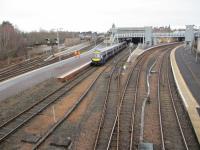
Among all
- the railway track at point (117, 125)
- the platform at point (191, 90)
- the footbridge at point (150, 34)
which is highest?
the footbridge at point (150, 34)

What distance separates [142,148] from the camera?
1109cm

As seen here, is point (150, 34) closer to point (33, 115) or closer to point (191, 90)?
point (191, 90)

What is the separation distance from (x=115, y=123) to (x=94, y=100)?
5.50 m

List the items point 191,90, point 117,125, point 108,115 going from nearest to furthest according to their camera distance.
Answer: point 117,125
point 108,115
point 191,90

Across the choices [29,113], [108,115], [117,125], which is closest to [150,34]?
[108,115]

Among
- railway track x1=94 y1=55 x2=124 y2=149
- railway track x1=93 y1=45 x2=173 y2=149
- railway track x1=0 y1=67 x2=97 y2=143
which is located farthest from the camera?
railway track x1=0 y1=67 x2=97 y2=143

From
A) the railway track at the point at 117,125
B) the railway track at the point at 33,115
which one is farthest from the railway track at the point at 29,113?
the railway track at the point at 117,125

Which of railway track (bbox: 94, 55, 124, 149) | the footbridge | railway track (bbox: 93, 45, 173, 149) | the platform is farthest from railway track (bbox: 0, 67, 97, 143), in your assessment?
the footbridge

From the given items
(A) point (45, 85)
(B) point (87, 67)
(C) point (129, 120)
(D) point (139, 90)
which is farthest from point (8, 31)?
(C) point (129, 120)

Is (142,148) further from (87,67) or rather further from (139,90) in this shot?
(87,67)

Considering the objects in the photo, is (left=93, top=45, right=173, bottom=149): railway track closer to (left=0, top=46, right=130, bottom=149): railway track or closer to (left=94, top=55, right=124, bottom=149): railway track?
(left=94, top=55, right=124, bottom=149): railway track

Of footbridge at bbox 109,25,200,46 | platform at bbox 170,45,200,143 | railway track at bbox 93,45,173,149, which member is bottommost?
railway track at bbox 93,45,173,149

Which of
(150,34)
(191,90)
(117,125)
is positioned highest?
(150,34)

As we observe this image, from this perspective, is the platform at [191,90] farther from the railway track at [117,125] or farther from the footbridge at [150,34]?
the footbridge at [150,34]
